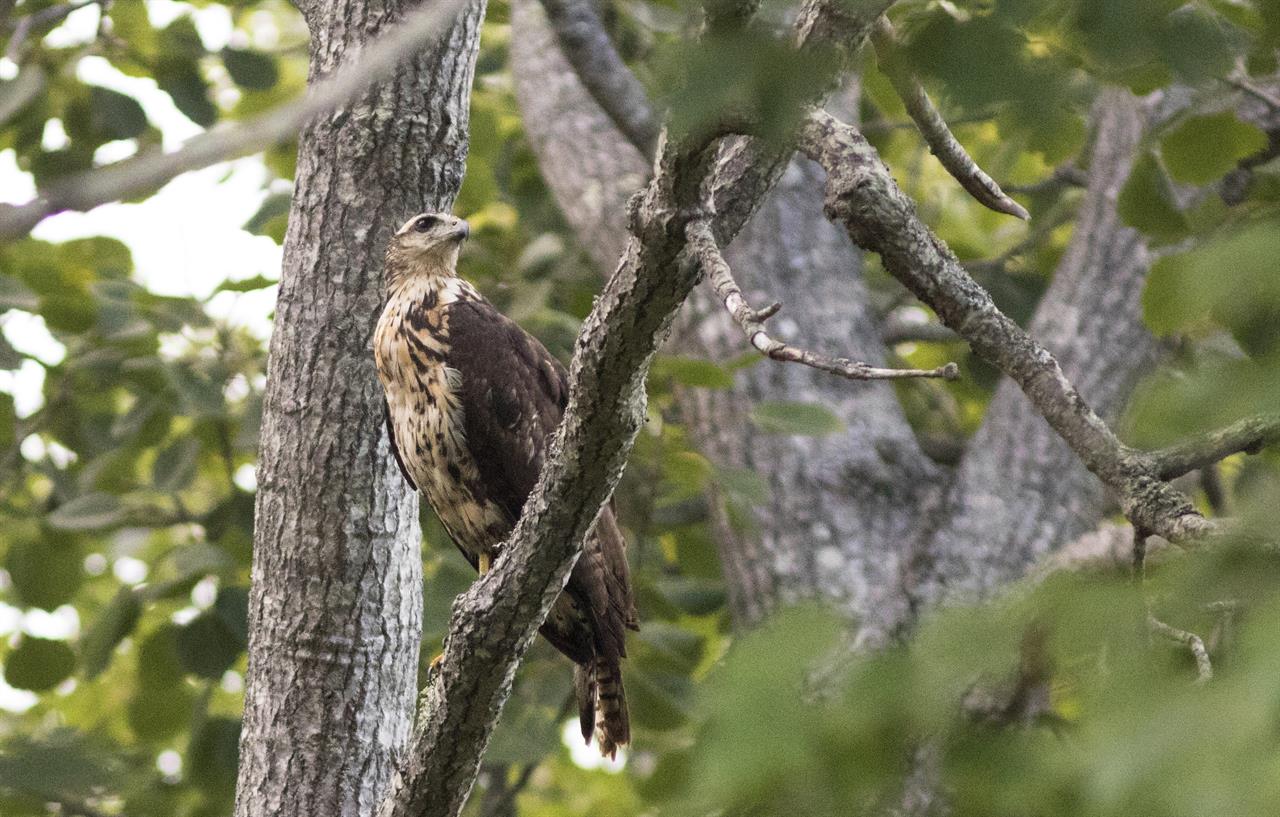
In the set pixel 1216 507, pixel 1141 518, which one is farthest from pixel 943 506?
pixel 1141 518

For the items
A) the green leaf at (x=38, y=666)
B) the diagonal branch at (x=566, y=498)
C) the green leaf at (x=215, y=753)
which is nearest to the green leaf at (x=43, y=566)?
the green leaf at (x=38, y=666)

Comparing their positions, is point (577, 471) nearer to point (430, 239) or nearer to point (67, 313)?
point (430, 239)

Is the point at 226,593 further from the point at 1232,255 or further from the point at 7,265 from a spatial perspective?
the point at 1232,255

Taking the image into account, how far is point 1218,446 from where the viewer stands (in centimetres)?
123

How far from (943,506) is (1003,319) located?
311 cm

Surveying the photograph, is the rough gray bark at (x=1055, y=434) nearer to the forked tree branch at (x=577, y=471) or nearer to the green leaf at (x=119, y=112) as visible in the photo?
the forked tree branch at (x=577, y=471)

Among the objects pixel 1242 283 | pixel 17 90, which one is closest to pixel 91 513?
pixel 17 90

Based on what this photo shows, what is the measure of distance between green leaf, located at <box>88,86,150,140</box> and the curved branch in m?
1.63

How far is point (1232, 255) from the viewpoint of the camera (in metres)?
1.01

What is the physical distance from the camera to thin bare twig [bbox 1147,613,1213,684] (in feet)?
2.94

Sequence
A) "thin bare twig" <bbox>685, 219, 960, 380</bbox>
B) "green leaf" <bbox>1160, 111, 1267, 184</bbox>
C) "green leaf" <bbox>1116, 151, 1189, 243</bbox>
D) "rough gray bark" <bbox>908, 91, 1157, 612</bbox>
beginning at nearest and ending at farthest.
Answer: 1. "thin bare twig" <bbox>685, 219, 960, 380</bbox>
2. "green leaf" <bbox>1160, 111, 1267, 184</bbox>
3. "green leaf" <bbox>1116, 151, 1189, 243</bbox>
4. "rough gray bark" <bbox>908, 91, 1157, 612</bbox>

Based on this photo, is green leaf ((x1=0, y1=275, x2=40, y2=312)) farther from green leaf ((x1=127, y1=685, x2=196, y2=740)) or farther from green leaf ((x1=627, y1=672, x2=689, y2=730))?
green leaf ((x1=627, y1=672, x2=689, y2=730))

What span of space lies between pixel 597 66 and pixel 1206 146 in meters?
2.94

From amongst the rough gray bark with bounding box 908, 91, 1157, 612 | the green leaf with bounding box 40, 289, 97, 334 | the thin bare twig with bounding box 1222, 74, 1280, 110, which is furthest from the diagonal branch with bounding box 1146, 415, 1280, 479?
the green leaf with bounding box 40, 289, 97, 334
